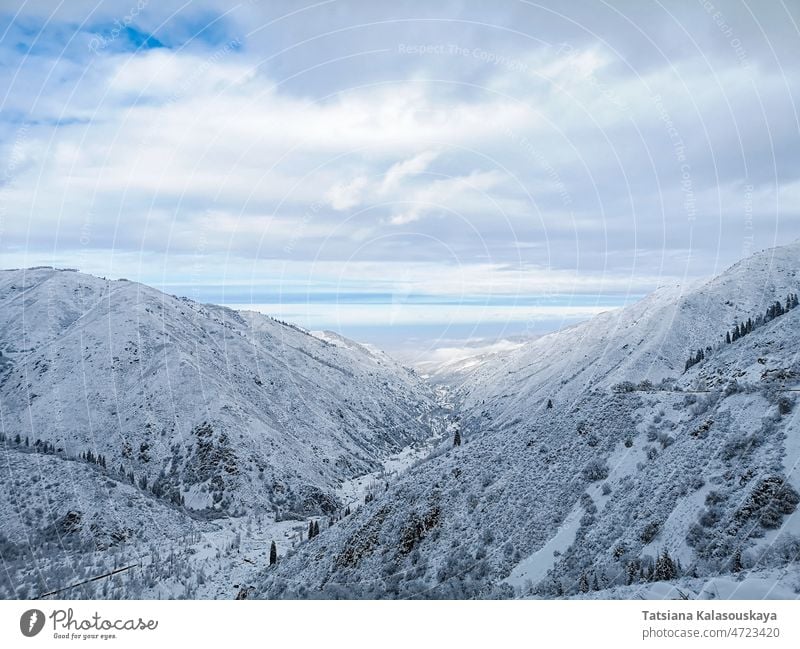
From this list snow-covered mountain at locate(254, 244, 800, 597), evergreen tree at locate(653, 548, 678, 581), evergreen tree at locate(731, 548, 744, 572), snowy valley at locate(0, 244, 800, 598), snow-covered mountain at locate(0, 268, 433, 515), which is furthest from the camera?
snow-covered mountain at locate(0, 268, 433, 515)

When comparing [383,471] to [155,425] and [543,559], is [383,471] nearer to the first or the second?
[155,425]

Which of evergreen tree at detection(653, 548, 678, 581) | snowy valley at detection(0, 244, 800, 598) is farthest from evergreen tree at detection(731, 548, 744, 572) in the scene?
evergreen tree at detection(653, 548, 678, 581)

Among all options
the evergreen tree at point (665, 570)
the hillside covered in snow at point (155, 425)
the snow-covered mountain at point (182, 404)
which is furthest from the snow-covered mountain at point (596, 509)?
the snow-covered mountain at point (182, 404)

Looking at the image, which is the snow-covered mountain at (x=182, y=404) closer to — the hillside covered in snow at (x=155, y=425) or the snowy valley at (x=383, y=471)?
the hillside covered in snow at (x=155, y=425)

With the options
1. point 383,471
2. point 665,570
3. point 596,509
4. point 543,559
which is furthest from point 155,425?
point 665,570

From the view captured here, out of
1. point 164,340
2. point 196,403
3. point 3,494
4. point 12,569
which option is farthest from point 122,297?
point 12,569

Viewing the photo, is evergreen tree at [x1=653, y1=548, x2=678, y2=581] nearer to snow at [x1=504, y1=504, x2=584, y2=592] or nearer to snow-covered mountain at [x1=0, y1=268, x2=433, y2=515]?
snow at [x1=504, y1=504, x2=584, y2=592]
